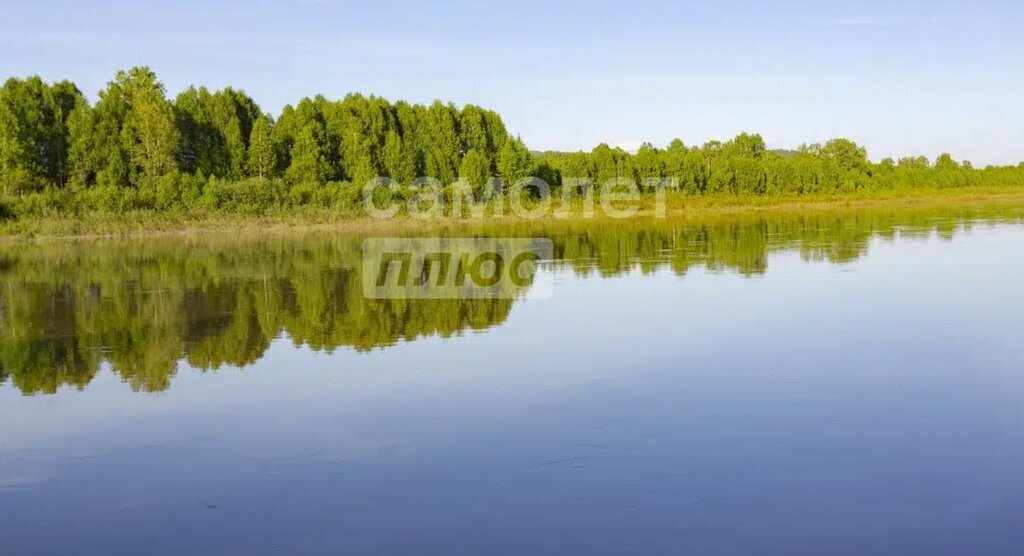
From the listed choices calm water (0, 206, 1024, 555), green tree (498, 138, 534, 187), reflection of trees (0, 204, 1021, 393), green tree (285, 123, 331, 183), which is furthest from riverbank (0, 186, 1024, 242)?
calm water (0, 206, 1024, 555)

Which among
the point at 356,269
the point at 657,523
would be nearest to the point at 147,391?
the point at 657,523

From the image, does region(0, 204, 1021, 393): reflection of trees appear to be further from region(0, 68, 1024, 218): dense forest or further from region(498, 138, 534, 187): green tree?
region(498, 138, 534, 187): green tree

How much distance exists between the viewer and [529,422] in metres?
7.94

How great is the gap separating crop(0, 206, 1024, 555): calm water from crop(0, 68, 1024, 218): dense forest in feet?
102

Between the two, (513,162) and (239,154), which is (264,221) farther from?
(513,162)

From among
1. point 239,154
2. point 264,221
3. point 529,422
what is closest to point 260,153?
point 239,154

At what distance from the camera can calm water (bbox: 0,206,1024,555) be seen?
5664mm

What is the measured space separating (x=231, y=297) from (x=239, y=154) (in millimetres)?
35363

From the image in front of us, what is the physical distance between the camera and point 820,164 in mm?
74812

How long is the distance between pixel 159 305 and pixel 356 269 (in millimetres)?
6224

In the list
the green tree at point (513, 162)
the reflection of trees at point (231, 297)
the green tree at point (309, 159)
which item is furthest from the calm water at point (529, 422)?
the green tree at point (513, 162)

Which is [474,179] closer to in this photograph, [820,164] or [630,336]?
[820,164]

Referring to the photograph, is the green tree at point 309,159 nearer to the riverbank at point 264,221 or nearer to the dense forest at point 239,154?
the dense forest at point 239,154

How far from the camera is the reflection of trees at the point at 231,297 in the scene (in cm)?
1190
